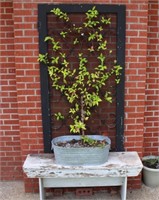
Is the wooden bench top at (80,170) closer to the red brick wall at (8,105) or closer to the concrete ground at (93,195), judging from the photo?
the concrete ground at (93,195)

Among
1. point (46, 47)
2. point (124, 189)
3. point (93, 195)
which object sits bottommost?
point (93, 195)

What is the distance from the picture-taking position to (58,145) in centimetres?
268

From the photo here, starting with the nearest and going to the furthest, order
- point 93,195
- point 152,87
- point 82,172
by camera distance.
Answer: point 82,172, point 93,195, point 152,87

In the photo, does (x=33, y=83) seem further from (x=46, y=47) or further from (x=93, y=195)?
(x=93, y=195)

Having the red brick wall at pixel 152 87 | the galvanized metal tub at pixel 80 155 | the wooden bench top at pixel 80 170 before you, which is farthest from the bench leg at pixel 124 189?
the red brick wall at pixel 152 87

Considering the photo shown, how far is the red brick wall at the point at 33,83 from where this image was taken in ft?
8.71

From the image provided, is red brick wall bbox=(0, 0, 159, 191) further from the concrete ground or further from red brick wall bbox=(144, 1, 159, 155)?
the concrete ground

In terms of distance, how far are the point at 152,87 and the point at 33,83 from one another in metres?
1.34

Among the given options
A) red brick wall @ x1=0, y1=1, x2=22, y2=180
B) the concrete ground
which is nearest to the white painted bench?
the concrete ground

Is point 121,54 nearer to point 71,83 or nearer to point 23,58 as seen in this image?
point 71,83

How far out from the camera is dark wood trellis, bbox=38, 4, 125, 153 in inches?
102

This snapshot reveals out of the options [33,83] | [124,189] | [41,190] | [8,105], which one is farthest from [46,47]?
[124,189]

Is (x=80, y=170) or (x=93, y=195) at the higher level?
(x=80, y=170)

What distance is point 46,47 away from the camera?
265cm
